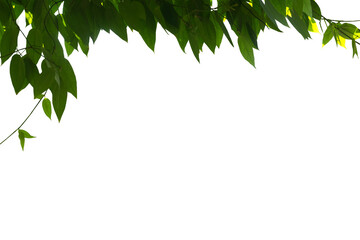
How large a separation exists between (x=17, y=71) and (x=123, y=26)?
0.09m

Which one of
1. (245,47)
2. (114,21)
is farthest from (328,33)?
(114,21)

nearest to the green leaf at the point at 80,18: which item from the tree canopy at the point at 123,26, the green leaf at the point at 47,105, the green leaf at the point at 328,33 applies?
the tree canopy at the point at 123,26

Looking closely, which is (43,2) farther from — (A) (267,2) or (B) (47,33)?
(A) (267,2)

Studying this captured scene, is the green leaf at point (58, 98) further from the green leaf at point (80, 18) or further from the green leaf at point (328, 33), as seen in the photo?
the green leaf at point (328, 33)

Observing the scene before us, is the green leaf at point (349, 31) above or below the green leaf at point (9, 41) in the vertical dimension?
below

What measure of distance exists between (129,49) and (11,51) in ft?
8.95

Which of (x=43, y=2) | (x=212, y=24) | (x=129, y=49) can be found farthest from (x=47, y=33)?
(x=129, y=49)

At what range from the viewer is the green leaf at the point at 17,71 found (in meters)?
0.41

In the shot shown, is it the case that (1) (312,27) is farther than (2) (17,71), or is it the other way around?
(1) (312,27)

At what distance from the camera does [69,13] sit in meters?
0.41

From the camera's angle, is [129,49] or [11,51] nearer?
[11,51]

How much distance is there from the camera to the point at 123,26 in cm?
43

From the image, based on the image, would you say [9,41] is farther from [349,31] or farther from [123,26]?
[349,31]

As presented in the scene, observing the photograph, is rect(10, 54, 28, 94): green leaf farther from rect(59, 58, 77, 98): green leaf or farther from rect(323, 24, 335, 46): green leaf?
rect(323, 24, 335, 46): green leaf
